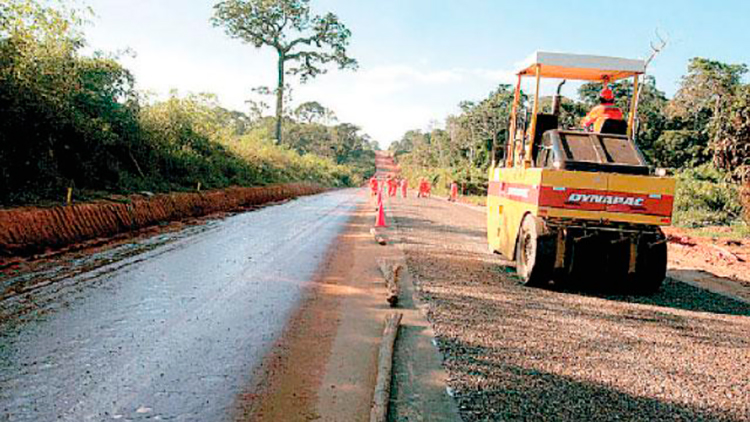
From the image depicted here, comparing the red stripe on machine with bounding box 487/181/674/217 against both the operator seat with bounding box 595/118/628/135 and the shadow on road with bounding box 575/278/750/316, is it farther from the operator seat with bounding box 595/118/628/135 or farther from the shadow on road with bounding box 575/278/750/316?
the operator seat with bounding box 595/118/628/135

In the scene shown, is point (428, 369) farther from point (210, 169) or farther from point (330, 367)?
point (210, 169)

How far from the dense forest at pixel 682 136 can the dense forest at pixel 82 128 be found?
8.99 m

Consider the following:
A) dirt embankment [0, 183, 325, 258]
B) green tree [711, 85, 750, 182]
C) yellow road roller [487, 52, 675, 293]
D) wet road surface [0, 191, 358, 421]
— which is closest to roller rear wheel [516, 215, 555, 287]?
yellow road roller [487, 52, 675, 293]

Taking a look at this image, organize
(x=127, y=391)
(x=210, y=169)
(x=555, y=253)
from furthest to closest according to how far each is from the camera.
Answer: (x=210, y=169) → (x=555, y=253) → (x=127, y=391)

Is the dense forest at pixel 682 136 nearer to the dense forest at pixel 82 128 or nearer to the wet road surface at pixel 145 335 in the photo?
the wet road surface at pixel 145 335

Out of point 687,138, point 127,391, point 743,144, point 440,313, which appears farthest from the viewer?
point 687,138

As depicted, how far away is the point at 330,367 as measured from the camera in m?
4.41

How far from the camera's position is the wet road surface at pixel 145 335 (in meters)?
3.57

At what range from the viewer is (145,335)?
487cm

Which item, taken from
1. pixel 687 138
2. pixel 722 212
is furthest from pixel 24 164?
pixel 687 138

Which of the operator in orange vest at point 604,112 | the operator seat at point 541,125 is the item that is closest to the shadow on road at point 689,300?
the operator seat at point 541,125

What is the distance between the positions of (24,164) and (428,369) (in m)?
10.4

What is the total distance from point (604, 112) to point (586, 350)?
4910 mm

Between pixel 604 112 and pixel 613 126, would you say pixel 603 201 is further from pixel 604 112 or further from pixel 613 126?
pixel 604 112
